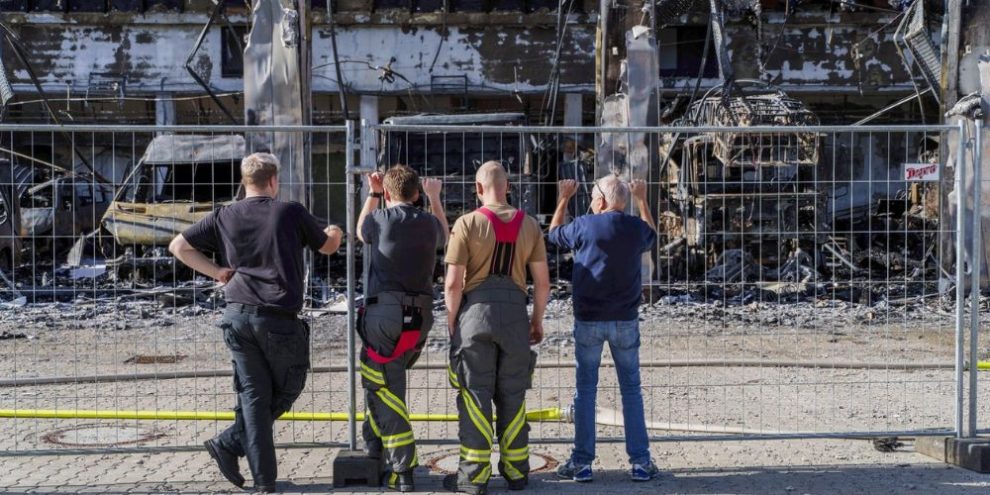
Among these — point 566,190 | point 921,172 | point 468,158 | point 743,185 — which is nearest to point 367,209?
point 566,190

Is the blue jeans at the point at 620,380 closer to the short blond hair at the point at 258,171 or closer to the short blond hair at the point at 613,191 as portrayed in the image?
the short blond hair at the point at 613,191

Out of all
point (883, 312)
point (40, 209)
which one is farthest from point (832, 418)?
point (40, 209)

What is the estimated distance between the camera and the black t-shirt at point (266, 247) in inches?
244

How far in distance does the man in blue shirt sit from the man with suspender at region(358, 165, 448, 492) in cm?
86

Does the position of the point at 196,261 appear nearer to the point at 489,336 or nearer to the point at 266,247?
the point at 266,247

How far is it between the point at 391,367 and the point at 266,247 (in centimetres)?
93

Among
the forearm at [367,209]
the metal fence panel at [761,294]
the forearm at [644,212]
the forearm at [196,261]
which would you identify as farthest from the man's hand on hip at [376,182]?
the forearm at [644,212]

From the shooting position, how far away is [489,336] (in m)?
6.20

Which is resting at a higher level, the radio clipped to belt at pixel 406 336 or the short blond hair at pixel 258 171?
the short blond hair at pixel 258 171

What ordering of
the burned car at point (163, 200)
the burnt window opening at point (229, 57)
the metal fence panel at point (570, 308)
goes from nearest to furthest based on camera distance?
the metal fence panel at point (570, 308) < the burned car at point (163, 200) < the burnt window opening at point (229, 57)

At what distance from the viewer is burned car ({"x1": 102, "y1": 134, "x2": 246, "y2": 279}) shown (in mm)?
12484

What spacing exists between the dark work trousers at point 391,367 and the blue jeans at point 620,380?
92 centimetres

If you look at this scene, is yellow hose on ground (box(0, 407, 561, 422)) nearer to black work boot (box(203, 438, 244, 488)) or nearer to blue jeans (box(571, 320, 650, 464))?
blue jeans (box(571, 320, 650, 464))

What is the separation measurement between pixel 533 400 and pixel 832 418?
91.7 inches
